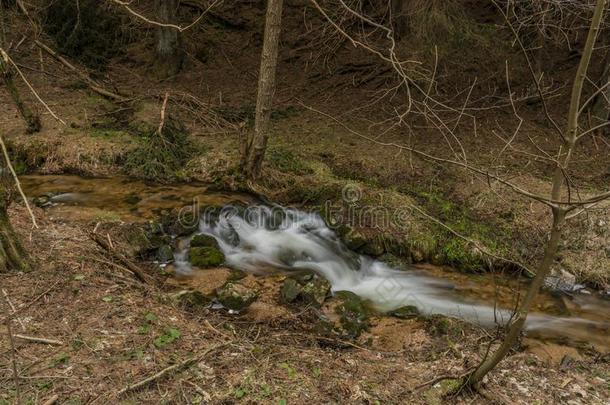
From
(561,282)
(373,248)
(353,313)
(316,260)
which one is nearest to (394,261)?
(373,248)

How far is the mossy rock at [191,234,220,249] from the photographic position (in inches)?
255

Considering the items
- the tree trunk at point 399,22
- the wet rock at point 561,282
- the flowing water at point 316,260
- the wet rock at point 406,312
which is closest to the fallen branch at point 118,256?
the flowing water at point 316,260

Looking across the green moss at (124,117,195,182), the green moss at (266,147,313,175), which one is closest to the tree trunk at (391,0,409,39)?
the green moss at (266,147,313,175)

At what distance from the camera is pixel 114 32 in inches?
492

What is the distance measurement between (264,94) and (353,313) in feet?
12.3

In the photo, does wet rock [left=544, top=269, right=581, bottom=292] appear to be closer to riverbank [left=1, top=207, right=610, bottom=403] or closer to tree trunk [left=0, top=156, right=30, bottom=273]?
riverbank [left=1, top=207, right=610, bottom=403]

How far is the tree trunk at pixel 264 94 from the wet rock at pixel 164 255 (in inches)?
88.8

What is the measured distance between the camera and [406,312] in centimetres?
589

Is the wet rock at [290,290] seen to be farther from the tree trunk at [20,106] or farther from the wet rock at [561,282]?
the tree trunk at [20,106]

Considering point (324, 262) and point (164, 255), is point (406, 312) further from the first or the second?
point (164, 255)

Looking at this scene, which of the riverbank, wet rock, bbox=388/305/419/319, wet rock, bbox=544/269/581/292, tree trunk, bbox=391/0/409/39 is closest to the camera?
the riverbank

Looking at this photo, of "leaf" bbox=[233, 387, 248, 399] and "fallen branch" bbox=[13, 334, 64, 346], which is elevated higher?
"fallen branch" bbox=[13, 334, 64, 346]

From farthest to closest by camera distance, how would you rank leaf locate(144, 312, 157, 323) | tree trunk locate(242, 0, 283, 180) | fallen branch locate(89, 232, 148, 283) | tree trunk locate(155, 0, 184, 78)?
1. tree trunk locate(155, 0, 184, 78)
2. tree trunk locate(242, 0, 283, 180)
3. fallen branch locate(89, 232, 148, 283)
4. leaf locate(144, 312, 157, 323)

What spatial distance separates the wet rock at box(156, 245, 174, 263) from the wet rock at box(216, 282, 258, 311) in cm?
100
